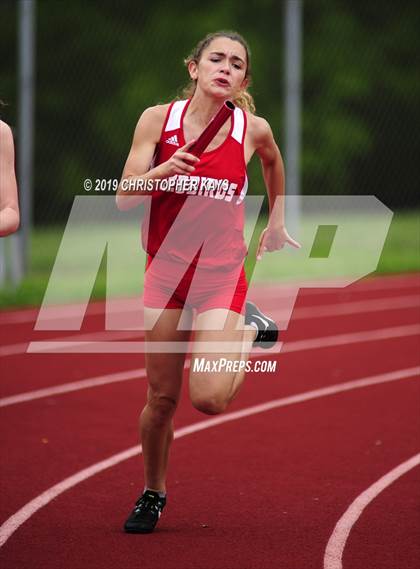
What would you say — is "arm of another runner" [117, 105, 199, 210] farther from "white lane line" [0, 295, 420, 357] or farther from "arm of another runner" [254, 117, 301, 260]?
"white lane line" [0, 295, 420, 357]

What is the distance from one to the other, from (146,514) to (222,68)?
2005 mm

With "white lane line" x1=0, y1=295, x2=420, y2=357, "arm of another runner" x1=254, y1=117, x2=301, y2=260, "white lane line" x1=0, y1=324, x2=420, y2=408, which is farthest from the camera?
"white lane line" x1=0, y1=295, x2=420, y2=357

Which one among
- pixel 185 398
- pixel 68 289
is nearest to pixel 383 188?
pixel 68 289

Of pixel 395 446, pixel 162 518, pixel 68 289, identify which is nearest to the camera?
pixel 162 518

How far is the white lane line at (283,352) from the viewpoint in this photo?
28.7 ft

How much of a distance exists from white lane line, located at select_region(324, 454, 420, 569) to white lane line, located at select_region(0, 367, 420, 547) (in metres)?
1.42

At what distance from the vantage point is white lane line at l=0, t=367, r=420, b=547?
5471mm

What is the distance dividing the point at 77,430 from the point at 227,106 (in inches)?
138

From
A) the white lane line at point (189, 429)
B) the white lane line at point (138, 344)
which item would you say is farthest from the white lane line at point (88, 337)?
the white lane line at point (189, 429)

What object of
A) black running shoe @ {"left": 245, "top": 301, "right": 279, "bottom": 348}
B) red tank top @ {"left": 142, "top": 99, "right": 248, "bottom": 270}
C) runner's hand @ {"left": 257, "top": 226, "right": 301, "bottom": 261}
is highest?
red tank top @ {"left": 142, "top": 99, "right": 248, "bottom": 270}

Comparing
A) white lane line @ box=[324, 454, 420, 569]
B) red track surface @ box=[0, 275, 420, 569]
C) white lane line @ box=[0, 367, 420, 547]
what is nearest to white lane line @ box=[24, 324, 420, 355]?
red track surface @ box=[0, 275, 420, 569]

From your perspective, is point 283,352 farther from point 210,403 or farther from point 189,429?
point 210,403

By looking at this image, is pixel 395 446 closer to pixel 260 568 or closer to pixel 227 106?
pixel 260 568

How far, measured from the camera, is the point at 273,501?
19.2 feet
